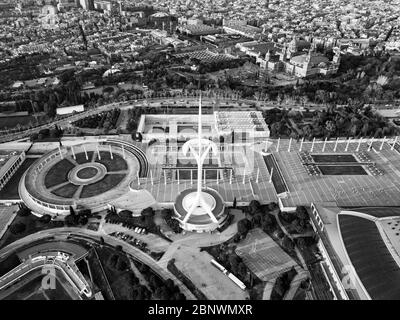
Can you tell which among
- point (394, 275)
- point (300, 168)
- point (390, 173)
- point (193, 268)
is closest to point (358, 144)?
point (390, 173)

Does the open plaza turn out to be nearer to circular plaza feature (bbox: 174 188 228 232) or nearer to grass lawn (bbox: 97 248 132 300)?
circular plaza feature (bbox: 174 188 228 232)

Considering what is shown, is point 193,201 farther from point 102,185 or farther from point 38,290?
point 38,290

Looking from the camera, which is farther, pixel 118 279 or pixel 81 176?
pixel 81 176

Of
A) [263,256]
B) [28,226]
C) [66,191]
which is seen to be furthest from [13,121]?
[263,256]

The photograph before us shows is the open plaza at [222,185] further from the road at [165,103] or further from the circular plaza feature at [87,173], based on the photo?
the road at [165,103]

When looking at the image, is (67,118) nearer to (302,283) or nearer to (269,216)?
(269,216)
